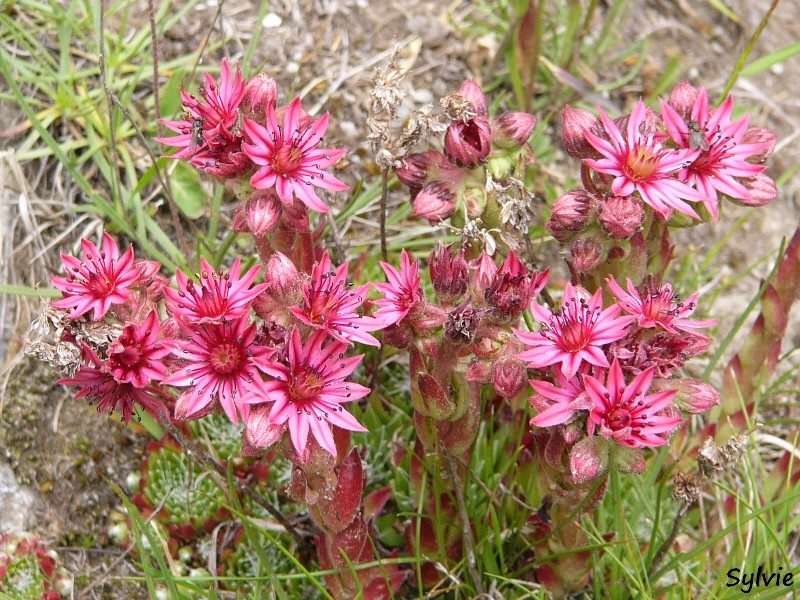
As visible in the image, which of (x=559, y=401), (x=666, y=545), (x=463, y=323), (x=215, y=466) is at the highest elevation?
(x=463, y=323)

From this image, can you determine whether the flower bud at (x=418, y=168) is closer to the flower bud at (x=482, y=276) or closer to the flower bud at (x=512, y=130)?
the flower bud at (x=512, y=130)

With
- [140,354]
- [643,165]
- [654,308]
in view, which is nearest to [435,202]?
[643,165]

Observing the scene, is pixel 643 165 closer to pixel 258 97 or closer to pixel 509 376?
pixel 509 376

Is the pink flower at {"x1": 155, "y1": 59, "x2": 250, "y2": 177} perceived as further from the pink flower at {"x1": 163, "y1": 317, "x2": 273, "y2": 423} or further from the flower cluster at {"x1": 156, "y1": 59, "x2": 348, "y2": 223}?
the pink flower at {"x1": 163, "y1": 317, "x2": 273, "y2": 423}

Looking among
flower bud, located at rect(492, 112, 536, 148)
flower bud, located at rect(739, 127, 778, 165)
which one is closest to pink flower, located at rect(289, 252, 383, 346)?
flower bud, located at rect(492, 112, 536, 148)

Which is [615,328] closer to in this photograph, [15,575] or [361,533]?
[361,533]

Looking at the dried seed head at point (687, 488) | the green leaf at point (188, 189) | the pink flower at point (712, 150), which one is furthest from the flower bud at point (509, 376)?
the green leaf at point (188, 189)

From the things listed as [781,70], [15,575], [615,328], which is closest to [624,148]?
[615,328]
